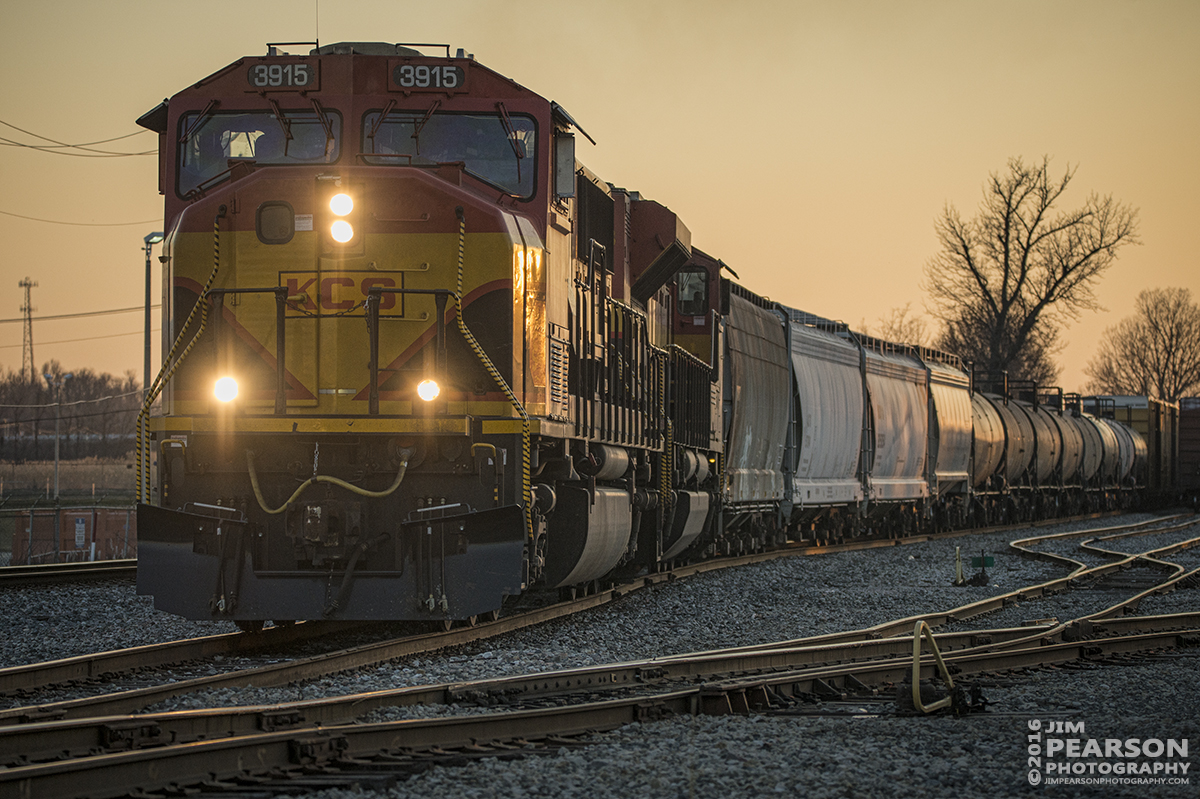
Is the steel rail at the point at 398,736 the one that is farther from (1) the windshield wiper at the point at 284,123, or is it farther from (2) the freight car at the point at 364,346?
(1) the windshield wiper at the point at 284,123

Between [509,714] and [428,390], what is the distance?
3.14 metres

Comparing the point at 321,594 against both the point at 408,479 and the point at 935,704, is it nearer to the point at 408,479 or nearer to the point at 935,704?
the point at 408,479

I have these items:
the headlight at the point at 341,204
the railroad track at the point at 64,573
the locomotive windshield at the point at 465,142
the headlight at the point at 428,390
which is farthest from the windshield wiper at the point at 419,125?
the railroad track at the point at 64,573

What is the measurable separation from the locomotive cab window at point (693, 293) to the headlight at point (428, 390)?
8502 millimetres

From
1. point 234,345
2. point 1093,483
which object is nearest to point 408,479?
point 234,345

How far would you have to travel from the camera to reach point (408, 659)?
8500mm

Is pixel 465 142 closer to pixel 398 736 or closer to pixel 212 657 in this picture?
pixel 212 657

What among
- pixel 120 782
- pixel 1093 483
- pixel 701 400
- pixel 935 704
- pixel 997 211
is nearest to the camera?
pixel 120 782

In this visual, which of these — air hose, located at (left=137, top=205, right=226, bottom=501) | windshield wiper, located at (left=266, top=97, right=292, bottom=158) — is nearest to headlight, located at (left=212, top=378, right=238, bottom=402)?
air hose, located at (left=137, top=205, right=226, bottom=501)

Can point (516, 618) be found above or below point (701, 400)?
below

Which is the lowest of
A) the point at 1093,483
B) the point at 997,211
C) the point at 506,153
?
the point at 1093,483

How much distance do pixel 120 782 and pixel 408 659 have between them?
12.4 ft

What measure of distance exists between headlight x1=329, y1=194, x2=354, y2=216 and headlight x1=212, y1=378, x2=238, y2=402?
4.35 feet

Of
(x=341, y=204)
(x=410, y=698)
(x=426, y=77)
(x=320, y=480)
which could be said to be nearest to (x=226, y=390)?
(x=320, y=480)
